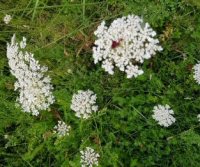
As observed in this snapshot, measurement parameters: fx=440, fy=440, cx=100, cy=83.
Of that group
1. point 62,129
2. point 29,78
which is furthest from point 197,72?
point 29,78

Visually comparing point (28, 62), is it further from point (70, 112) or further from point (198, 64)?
point (198, 64)

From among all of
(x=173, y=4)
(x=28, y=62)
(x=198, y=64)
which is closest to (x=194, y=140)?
(x=198, y=64)

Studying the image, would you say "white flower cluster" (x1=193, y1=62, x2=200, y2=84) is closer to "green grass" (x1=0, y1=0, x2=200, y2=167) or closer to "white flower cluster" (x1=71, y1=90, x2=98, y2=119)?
"green grass" (x1=0, y1=0, x2=200, y2=167)

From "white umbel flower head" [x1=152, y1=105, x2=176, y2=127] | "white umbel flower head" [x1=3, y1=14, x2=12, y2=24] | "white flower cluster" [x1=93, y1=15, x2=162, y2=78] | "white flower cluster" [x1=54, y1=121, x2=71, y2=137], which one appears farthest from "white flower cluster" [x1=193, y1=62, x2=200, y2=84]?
"white umbel flower head" [x1=3, y1=14, x2=12, y2=24]

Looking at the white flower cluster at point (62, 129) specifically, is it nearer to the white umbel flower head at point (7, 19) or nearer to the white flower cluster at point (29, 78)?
the white flower cluster at point (29, 78)

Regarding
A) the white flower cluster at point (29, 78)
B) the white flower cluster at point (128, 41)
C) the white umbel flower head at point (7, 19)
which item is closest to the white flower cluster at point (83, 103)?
the white flower cluster at point (29, 78)
